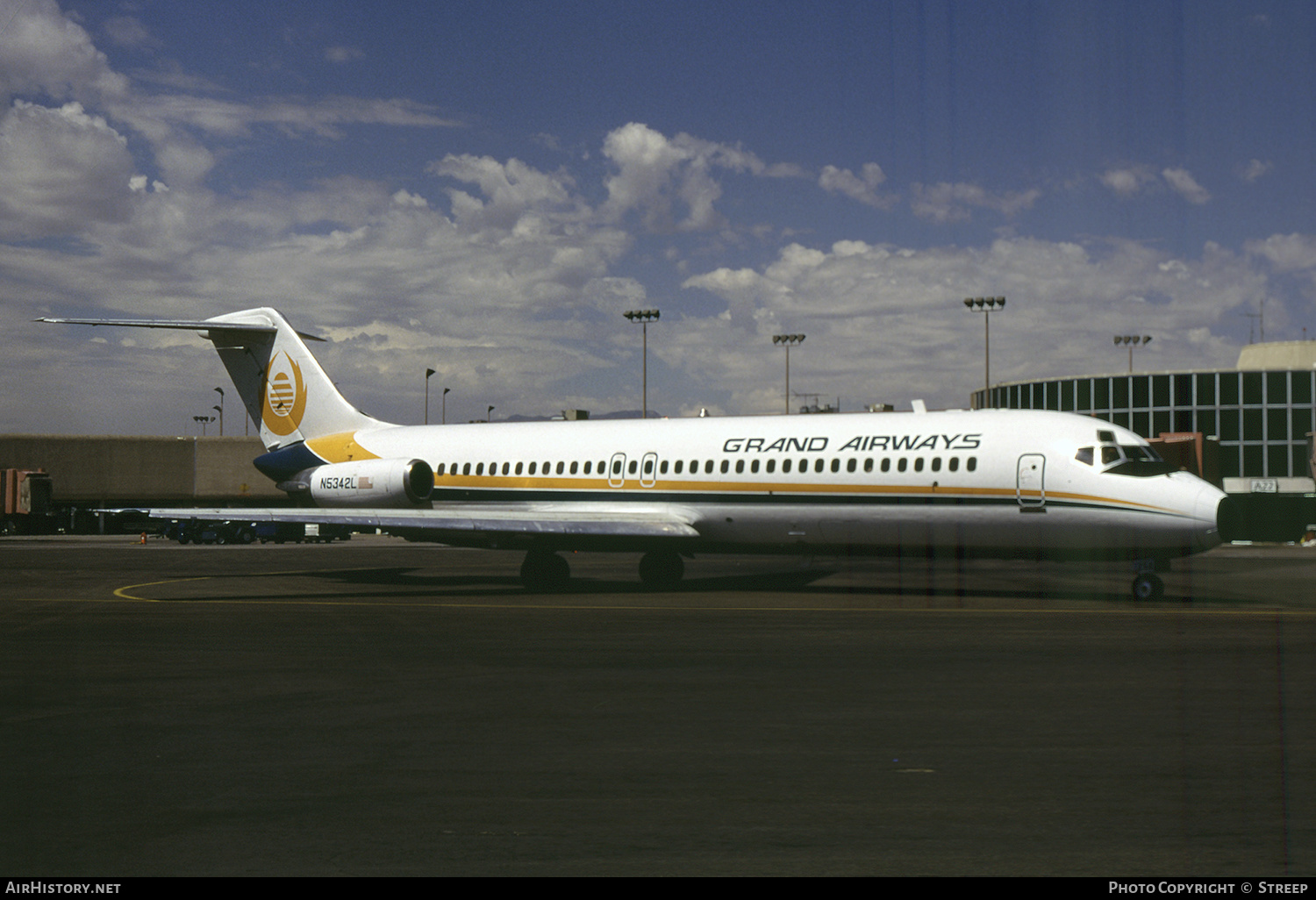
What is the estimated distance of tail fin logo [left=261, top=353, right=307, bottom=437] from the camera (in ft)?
106

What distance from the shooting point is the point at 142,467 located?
286 feet

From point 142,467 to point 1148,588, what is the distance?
8122cm

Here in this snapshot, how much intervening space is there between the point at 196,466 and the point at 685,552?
2811 inches

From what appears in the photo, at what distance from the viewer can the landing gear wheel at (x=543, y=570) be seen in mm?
27484

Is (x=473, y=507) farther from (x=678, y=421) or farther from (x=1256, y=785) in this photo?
(x=1256, y=785)

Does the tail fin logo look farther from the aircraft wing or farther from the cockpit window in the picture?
the cockpit window

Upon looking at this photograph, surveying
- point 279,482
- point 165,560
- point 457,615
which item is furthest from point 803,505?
point 165,560

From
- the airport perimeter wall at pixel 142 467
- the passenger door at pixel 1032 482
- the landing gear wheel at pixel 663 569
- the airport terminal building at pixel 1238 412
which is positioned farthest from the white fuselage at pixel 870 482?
the airport perimeter wall at pixel 142 467

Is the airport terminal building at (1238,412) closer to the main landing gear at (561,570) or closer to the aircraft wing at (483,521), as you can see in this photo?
the main landing gear at (561,570)

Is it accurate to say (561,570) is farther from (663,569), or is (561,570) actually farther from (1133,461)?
(1133,461)

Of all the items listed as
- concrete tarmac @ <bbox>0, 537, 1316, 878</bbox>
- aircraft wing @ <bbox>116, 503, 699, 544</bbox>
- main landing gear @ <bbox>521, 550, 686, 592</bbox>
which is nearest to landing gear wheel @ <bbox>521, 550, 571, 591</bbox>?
main landing gear @ <bbox>521, 550, 686, 592</bbox>

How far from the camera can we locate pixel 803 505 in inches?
974

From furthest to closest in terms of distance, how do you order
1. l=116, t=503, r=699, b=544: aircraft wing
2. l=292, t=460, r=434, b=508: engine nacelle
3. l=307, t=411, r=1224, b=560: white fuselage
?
l=292, t=460, r=434, b=508: engine nacelle, l=116, t=503, r=699, b=544: aircraft wing, l=307, t=411, r=1224, b=560: white fuselage

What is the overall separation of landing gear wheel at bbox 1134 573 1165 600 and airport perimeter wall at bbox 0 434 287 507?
71240 millimetres
